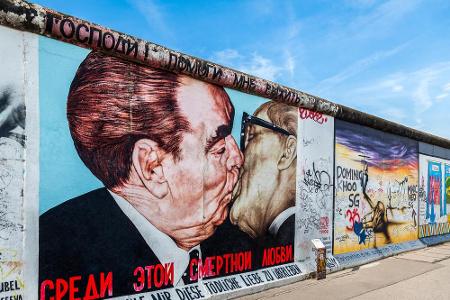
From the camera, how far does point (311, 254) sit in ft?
Answer: 29.2

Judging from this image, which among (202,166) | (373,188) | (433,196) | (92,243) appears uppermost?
(202,166)

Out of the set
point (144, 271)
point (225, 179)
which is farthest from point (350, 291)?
point (144, 271)

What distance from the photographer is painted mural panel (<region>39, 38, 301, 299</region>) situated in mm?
4988

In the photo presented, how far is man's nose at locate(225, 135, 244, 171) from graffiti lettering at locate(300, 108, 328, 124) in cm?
224

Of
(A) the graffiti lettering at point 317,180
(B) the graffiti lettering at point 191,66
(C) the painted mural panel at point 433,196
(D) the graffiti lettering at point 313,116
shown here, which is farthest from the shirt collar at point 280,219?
(C) the painted mural panel at point 433,196

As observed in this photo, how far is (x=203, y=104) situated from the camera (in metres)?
6.72

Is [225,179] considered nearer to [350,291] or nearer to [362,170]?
[350,291]

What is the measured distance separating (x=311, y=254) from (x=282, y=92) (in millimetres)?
3556

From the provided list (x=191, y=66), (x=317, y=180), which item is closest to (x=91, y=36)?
(x=191, y=66)

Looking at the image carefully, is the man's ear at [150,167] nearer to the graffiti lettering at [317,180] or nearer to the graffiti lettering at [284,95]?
the graffiti lettering at [284,95]

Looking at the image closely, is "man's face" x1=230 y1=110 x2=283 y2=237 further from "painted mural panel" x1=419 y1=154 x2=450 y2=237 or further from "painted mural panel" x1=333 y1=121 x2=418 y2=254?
"painted mural panel" x1=419 y1=154 x2=450 y2=237

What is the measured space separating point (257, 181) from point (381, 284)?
3.14m

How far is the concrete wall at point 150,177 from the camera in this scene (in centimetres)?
469

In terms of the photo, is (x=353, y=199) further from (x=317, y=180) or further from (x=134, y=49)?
(x=134, y=49)
